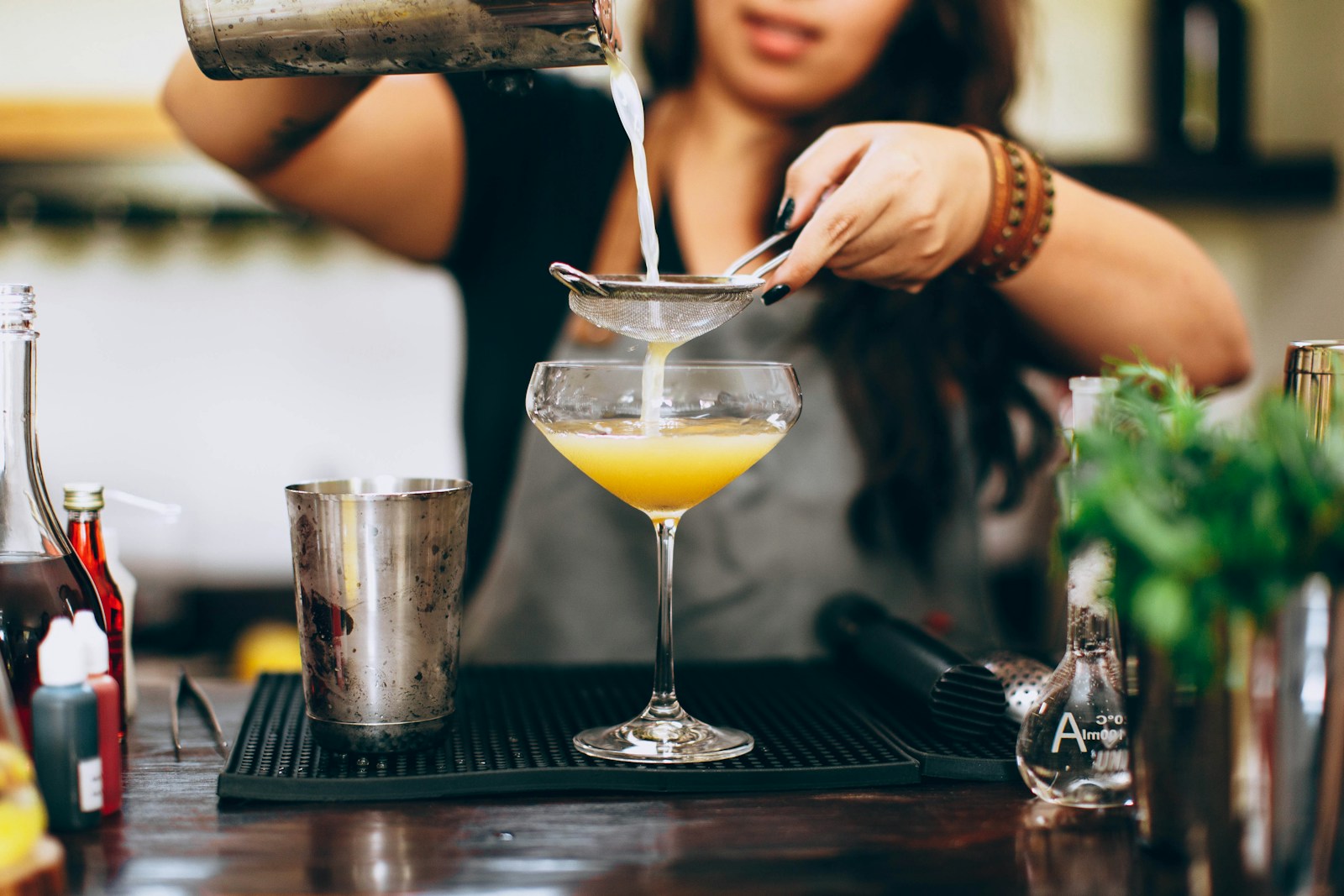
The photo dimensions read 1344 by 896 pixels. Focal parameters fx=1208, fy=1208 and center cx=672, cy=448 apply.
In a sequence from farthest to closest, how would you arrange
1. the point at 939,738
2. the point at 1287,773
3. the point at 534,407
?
the point at 534,407, the point at 939,738, the point at 1287,773

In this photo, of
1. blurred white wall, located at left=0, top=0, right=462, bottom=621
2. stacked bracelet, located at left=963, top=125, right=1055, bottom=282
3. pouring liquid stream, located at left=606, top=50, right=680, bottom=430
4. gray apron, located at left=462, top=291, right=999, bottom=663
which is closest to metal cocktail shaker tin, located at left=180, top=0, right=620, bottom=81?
pouring liquid stream, located at left=606, top=50, right=680, bottom=430

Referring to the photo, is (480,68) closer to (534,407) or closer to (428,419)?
(534,407)

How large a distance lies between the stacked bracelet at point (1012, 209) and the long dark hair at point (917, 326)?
41 cm

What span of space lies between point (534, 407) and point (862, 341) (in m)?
0.81

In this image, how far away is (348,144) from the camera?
61.6 inches

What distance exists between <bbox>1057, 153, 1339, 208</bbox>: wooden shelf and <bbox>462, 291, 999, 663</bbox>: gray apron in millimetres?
1341

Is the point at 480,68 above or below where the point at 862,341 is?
above

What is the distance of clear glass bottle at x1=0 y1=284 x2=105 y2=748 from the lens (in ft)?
2.87

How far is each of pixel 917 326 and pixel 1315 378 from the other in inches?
34.8

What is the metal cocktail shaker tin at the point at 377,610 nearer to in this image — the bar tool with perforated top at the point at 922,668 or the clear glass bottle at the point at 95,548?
the clear glass bottle at the point at 95,548

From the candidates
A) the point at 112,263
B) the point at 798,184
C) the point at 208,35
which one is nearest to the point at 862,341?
the point at 798,184

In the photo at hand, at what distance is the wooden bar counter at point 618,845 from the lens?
0.71m

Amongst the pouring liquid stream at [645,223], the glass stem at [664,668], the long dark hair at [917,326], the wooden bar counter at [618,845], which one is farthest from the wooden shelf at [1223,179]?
the wooden bar counter at [618,845]

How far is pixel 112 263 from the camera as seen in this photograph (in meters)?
3.05
